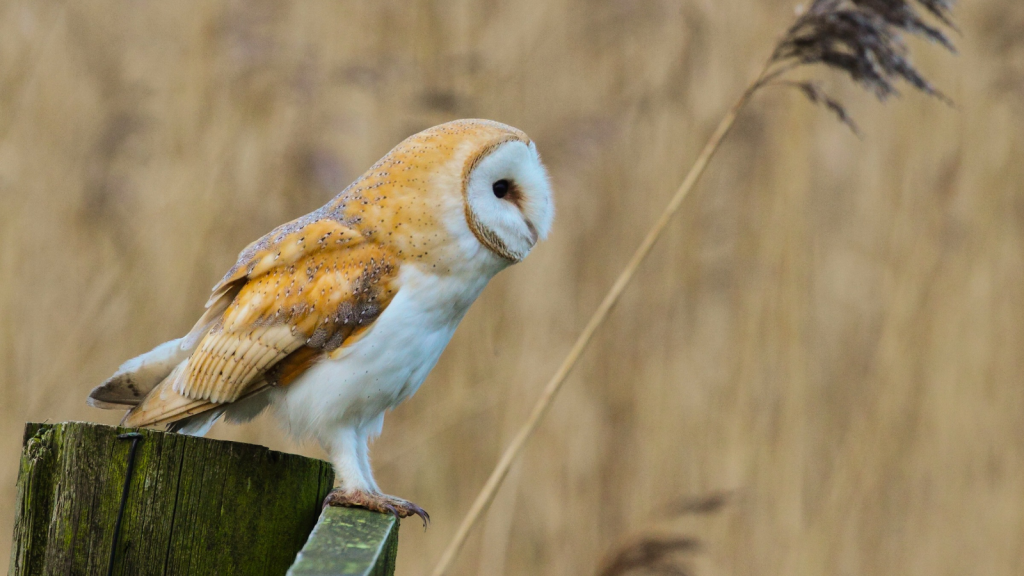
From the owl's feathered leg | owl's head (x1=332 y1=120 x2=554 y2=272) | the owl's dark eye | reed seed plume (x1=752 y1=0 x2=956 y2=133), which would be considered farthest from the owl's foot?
reed seed plume (x1=752 y1=0 x2=956 y2=133)

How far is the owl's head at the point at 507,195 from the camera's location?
1.46 meters

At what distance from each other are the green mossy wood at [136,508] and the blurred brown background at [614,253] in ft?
4.68

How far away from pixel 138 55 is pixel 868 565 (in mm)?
2524

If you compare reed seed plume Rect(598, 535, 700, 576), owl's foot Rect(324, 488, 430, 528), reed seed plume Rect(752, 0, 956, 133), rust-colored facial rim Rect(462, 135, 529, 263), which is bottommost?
reed seed plume Rect(598, 535, 700, 576)

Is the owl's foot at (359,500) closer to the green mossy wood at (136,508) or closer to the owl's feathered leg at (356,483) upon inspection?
the owl's feathered leg at (356,483)

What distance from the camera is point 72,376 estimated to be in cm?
247

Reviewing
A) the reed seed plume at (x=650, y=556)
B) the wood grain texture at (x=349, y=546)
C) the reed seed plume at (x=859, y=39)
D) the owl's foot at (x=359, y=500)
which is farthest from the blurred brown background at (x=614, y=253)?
the wood grain texture at (x=349, y=546)

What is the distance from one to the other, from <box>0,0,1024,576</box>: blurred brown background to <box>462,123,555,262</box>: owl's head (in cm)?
110

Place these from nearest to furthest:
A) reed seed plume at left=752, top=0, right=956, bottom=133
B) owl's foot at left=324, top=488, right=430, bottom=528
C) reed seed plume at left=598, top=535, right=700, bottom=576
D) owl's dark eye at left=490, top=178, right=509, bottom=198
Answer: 1. owl's foot at left=324, top=488, right=430, bottom=528
2. owl's dark eye at left=490, top=178, right=509, bottom=198
3. reed seed plume at left=752, top=0, right=956, bottom=133
4. reed seed plume at left=598, top=535, right=700, bottom=576

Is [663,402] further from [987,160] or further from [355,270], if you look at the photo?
[355,270]

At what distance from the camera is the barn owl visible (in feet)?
4.73

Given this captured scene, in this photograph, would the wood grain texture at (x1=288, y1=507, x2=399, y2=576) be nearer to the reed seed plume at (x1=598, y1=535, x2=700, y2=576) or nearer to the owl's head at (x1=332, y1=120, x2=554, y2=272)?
the owl's head at (x1=332, y1=120, x2=554, y2=272)

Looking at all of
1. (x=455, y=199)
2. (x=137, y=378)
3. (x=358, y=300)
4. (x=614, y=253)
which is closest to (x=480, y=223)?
(x=455, y=199)

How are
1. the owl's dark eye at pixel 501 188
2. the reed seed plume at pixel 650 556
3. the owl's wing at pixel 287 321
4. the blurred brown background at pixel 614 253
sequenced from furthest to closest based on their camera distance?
the blurred brown background at pixel 614 253 → the reed seed plume at pixel 650 556 → the owl's dark eye at pixel 501 188 → the owl's wing at pixel 287 321
